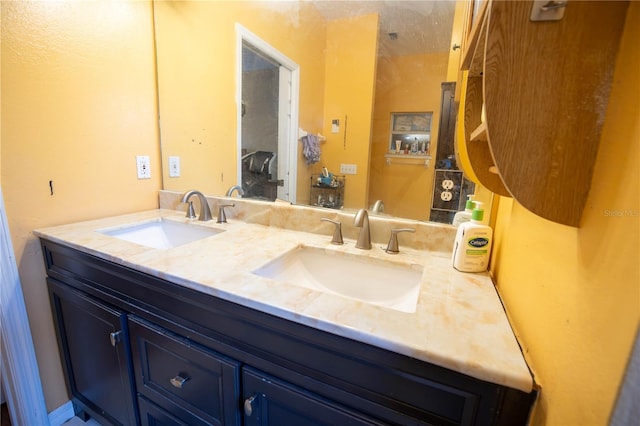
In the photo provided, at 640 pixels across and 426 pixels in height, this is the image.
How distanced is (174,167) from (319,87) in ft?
3.08

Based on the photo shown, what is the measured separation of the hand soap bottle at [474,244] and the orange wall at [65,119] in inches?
61.0

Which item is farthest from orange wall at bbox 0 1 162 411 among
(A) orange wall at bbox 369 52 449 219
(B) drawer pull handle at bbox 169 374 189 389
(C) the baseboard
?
(A) orange wall at bbox 369 52 449 219

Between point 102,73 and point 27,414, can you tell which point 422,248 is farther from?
point 27,414

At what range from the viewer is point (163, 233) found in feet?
4.59

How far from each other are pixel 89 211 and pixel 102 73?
24.6 inches

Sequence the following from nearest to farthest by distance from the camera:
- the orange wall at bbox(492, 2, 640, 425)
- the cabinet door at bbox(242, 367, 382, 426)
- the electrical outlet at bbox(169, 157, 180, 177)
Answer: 1. the orange wall at bbox(492, 2, 640, 425)
2. the cabinet door at bbox(242, 367, 382, 426)
3. the electrical outlet at bbox(169, 157, 180, 177)

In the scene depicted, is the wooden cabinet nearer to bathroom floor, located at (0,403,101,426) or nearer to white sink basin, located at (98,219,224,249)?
bathroom floor, located at (0,403,101,426)

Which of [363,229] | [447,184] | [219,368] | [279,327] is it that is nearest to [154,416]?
[219,368]

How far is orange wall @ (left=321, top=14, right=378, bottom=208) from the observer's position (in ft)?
3.80

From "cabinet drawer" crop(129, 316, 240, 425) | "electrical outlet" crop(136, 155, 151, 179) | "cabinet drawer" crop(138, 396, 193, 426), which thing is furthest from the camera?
"electrical outlet" crop(136, 155, 151, 179)

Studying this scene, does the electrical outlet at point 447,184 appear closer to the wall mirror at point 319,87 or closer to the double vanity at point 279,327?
the wall mirror at point 319,87

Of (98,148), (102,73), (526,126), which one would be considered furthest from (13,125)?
(526,126)

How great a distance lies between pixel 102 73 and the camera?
4.03 ft

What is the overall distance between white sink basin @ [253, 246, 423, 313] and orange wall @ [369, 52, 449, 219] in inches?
10.2
